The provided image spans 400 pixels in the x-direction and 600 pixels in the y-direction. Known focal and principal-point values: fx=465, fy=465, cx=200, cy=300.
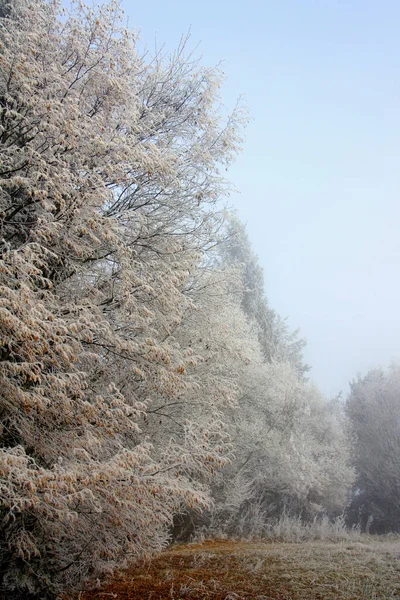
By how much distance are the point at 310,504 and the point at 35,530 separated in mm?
16273

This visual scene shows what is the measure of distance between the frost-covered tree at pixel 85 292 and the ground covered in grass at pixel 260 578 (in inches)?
17.6

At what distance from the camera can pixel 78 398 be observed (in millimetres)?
4609

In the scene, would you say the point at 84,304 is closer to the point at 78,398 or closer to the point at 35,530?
the point at 78,398

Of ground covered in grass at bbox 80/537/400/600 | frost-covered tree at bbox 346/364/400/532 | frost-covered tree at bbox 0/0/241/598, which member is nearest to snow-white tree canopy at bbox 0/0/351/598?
frost-covered tree at bbox 0/0/241/598

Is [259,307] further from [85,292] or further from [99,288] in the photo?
[85,292]

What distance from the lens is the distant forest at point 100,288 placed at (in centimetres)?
440

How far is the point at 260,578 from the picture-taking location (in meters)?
5.66

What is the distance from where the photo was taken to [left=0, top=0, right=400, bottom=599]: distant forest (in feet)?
14.4

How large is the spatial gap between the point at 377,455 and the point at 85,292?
23.5m

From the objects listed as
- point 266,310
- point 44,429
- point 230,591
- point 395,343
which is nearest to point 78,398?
point 44,429

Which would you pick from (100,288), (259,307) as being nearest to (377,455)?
(259,307)

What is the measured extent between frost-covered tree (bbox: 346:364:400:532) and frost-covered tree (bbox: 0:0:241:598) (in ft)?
66.6

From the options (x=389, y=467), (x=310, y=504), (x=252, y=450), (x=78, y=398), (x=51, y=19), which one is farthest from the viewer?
(x=389, y=467)

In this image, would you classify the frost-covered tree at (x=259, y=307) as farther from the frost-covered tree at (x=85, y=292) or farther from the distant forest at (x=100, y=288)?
the frost-covered tree at (x=85, y=292)
